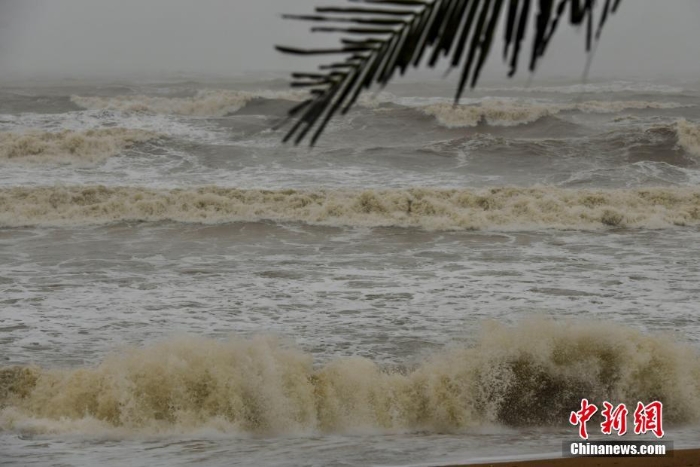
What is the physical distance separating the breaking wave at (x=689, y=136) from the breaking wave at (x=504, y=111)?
2881 millimetres

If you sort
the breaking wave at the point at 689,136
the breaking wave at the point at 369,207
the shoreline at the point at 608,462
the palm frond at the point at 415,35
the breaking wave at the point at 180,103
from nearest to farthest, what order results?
the palm frond at the point at 415,35
the shoreline at the point at 608,462
the breaking wave at the point at 369,207
the breaking wave at the point at 689,136
the breaking wave at the point at 180,103

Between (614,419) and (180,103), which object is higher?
(180,103)

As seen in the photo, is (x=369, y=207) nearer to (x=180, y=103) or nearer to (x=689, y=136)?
(x=689, y=136)

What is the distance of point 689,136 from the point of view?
1574 cm

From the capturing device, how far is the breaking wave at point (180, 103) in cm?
1947

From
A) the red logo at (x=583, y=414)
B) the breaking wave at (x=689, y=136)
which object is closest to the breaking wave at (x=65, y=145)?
the breaking wave at (x=689, y=136)

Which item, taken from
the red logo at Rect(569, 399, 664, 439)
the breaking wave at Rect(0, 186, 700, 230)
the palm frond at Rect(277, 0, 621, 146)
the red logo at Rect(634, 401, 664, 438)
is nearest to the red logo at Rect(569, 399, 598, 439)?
the red logo at Rect(569, 399, 664, 439)

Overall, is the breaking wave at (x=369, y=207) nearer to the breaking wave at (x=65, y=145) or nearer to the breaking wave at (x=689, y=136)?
the breaking wave at (x=65, y=145)

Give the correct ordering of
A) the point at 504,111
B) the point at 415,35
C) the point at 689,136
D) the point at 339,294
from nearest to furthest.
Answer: the point at 415,35 → the point at 339,294 → the point at 689,136 → the point at 504,111

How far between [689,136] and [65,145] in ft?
34.5

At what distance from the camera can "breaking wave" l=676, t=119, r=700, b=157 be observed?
15.3m

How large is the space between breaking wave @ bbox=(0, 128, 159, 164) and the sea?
0.14 ft

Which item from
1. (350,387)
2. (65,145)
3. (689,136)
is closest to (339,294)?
(350,387)

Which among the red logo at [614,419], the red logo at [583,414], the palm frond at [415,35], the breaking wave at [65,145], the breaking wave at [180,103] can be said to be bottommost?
the red logo at [583,414]
